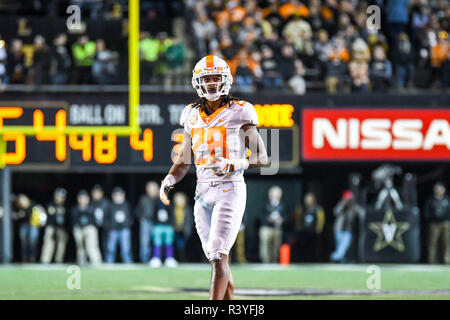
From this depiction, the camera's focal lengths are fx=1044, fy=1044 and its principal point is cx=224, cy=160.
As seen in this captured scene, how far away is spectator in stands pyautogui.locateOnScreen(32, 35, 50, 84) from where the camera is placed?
17.6 meters

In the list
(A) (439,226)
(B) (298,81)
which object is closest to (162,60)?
(B) (298,81)

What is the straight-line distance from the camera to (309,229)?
738 inches

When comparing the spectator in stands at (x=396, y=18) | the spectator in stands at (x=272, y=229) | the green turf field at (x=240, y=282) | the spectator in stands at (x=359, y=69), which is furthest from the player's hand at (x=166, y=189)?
the spectator in stands at (x=396, y=18)

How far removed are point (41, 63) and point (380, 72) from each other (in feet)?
19.4

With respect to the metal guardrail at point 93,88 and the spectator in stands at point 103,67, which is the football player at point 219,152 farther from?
the spectator in stands at point 103,67

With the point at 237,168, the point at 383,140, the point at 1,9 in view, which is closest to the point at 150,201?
the point at 383,140

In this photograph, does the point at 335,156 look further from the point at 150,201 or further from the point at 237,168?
the point at 237,168

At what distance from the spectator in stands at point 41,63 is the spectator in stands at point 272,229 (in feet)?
14.6

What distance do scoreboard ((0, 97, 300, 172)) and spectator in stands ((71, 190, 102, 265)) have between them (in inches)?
49.9

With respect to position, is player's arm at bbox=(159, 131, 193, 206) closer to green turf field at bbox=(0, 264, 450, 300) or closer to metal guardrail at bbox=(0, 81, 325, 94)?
green turf field at bbox=(0, 264, 450, 300)

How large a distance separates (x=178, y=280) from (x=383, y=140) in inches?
213

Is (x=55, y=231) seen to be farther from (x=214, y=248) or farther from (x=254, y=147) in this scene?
(x=214, y=248)

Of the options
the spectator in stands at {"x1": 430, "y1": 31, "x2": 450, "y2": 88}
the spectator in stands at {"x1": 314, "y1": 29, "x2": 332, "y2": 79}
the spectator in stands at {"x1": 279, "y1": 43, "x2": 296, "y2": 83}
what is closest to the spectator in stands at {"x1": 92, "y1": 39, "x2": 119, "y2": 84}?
the spectator in stands at {"x1": 279, "y1": 43, "x2": 296, "y2": 83}

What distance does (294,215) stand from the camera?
1950cm
